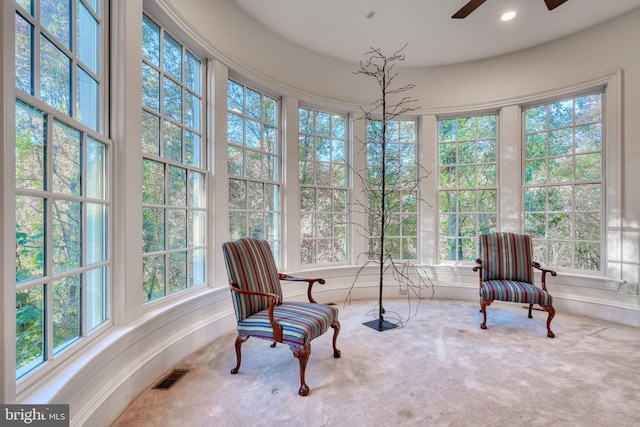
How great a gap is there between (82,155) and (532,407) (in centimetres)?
294

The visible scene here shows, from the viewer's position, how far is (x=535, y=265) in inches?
135

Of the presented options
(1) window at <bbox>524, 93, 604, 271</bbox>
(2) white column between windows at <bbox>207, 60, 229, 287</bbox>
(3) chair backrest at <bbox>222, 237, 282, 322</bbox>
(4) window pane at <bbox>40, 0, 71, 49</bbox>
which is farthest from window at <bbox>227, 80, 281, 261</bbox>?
(1) window at <bbox>524, 93, 604, 271</bbox>

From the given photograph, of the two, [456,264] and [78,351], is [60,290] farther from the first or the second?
[456,264]

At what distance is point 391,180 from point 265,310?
2846 millimetres

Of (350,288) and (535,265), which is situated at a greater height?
(535,265)

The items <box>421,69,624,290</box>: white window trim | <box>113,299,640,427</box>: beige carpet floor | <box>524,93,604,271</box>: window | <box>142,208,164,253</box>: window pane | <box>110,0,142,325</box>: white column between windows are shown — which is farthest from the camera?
<box>524,93,604,271</box>: window

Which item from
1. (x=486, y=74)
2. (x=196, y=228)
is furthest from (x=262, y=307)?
(x=486, y=74)

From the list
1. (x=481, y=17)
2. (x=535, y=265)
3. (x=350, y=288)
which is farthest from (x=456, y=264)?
(x=481, y=17)

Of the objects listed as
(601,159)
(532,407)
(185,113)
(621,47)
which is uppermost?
(621,47)

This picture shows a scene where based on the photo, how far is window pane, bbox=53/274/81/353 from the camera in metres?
1.43

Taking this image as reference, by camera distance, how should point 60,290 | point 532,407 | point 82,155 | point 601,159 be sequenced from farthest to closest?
point 601,159, point 532,407, point 82,155, point 60,290

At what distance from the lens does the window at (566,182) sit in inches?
142

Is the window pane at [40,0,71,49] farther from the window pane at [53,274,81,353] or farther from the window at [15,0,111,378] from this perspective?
the window pane at [53,274,81,353]

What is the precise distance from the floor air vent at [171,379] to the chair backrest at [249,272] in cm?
55
